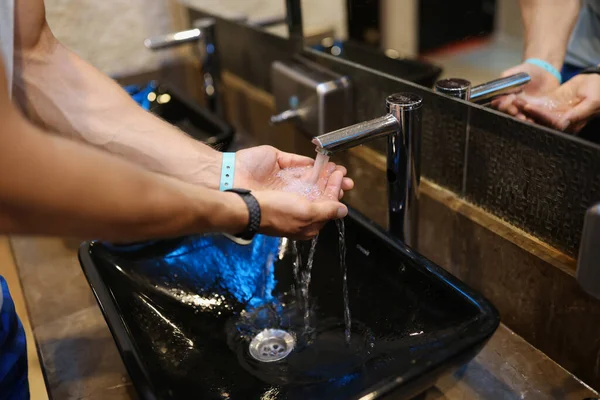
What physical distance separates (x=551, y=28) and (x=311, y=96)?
0.46 metres

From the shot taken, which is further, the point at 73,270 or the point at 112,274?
the point at 73,270

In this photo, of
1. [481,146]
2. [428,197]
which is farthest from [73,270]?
[481,146]

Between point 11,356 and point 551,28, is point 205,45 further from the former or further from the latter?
point 11,356

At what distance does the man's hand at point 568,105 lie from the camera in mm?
806

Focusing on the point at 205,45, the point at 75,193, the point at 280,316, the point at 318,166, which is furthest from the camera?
the point at 205,45

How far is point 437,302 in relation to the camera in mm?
771

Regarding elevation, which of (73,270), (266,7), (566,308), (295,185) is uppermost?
(266,7)

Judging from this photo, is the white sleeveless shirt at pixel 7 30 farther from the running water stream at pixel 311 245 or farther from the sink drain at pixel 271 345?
the sink drain at pixel 271 345

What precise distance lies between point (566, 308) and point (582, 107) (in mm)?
301

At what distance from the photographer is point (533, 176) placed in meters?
0.81

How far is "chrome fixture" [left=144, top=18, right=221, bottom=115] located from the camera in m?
1.44

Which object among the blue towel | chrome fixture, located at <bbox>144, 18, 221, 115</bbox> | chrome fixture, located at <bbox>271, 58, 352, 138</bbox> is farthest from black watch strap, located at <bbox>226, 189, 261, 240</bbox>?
chrome fixture, located at <bbox>144, 18, 221, 115</bbox>

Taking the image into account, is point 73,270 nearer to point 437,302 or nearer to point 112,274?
point 112,274

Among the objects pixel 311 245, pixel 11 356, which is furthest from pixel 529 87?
pixel 11 356
